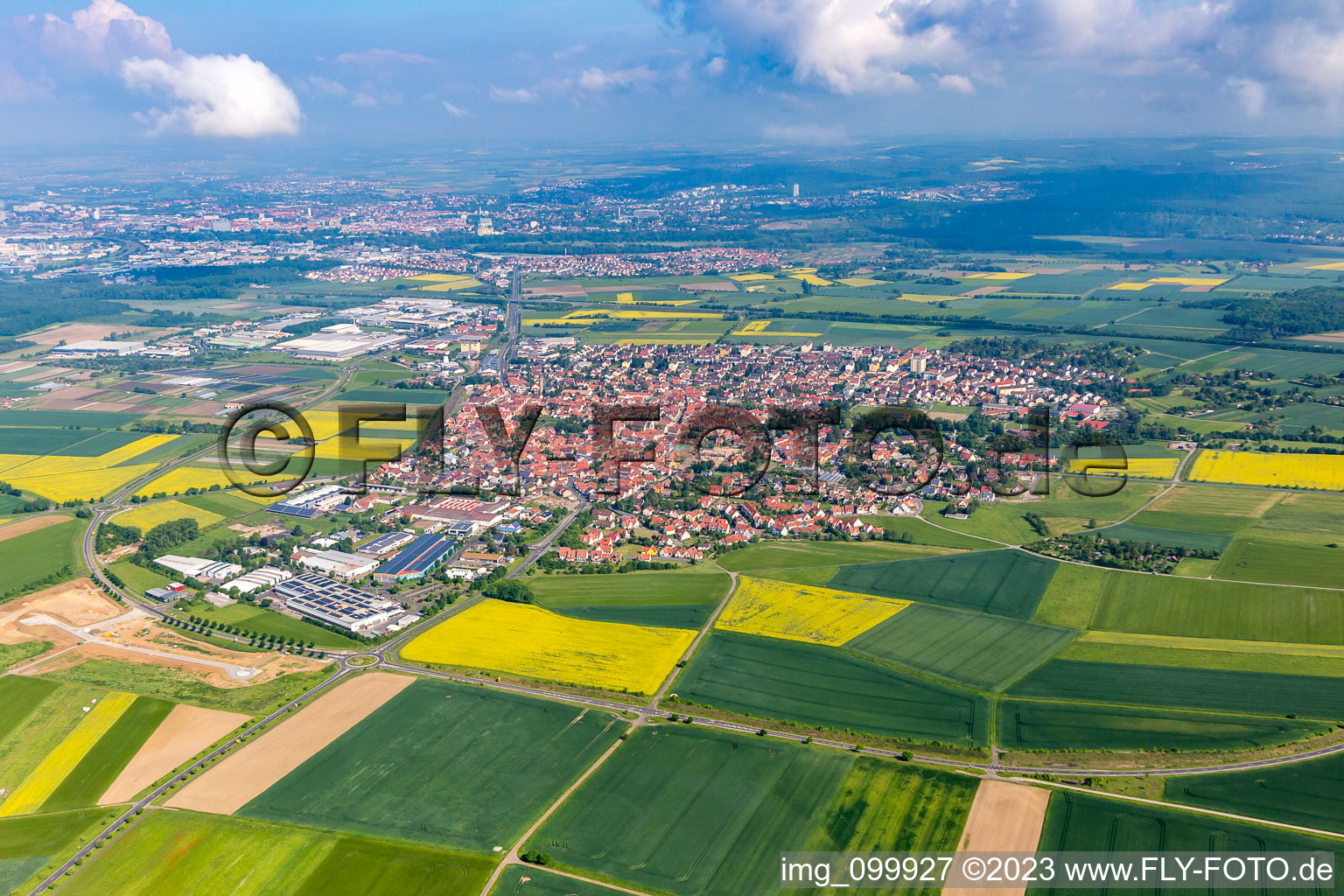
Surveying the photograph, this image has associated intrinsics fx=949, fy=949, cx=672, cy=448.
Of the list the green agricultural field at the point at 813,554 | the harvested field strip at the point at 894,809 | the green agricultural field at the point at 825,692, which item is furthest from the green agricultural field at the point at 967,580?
the harvested field strip at the point at 894,809

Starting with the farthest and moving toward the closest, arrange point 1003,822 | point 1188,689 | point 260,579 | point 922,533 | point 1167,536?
point 922,533, point 1167,536, point 260,579, point 1188,689, point 1003,822

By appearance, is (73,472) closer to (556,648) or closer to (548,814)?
(556,648)

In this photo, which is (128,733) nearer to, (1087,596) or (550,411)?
(1087,596)

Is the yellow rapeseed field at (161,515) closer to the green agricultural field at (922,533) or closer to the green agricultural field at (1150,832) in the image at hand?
the green agricultural field at (922,533)

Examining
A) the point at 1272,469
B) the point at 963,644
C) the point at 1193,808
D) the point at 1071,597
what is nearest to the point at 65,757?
the point at 963,644

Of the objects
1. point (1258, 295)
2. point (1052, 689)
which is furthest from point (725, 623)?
point (1258, 295)

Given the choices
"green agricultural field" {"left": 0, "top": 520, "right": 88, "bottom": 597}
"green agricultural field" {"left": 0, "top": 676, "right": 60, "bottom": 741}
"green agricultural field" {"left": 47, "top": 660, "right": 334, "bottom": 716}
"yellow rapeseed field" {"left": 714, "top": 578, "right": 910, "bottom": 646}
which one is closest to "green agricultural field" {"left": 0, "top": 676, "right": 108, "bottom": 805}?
"green agricultural field" {"left": 0, "top": 676, "right": 60, "bottom": 741}
